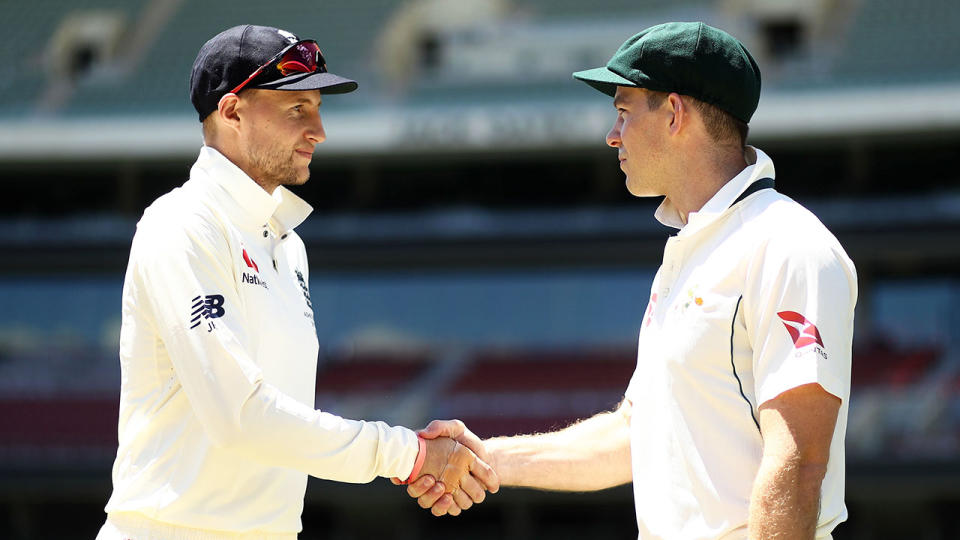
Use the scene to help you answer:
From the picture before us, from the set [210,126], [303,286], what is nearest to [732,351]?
[303,286]

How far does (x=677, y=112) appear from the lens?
132 inches

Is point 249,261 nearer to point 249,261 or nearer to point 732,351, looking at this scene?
point 249,261

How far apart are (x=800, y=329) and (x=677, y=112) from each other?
0.74m

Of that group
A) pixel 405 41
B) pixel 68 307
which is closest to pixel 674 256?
pixel 405 41

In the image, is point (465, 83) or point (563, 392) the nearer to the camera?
point (563, 392)

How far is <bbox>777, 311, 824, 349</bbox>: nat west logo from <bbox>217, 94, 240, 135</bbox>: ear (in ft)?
6.05

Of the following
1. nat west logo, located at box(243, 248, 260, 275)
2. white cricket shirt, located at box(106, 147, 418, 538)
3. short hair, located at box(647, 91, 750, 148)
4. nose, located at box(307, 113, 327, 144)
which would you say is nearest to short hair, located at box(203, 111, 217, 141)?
white cricket shirt, located at box(106, 147, 418, 538)

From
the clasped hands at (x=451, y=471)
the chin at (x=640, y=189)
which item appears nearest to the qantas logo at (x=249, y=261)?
the clasped hands at (x=451, y=471)

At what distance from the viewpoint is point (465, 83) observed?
2200 centimetres

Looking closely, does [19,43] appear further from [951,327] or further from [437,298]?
[951,327]

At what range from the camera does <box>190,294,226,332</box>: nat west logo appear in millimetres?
3488

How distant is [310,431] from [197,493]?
367 mm

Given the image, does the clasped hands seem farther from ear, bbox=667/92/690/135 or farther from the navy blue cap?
ear, bbox=667/92/690/135

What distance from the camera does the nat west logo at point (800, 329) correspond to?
2926mm
